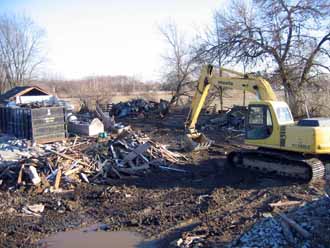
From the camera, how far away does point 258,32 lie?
979 inches

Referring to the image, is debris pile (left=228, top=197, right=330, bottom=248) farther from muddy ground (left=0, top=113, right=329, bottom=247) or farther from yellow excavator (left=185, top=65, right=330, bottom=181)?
yellow excavator (left=185, top=65, right=330, bottom=181)

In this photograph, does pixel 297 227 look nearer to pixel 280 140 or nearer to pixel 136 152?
pixel 280 140

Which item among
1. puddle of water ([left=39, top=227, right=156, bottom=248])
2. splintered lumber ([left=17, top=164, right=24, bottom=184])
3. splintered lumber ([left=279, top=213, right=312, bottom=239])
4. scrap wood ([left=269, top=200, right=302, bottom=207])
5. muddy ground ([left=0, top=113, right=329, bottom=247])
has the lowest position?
puddle of water ([left=39, top=227, right=156, bottom=248])

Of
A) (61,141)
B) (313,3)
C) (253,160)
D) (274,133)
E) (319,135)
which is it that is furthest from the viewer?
(313,3)

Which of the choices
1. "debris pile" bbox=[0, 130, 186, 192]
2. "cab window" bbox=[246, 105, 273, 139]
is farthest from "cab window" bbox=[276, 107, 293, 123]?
"debris pile" bbox=[0, 130, 186, 192]

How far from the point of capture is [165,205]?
995 centimetres

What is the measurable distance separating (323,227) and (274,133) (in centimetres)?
558

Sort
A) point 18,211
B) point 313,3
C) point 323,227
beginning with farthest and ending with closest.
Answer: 1. point 313,3
2. point 18,211
3. point 323,227

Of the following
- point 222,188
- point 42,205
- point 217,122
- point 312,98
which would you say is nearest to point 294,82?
point 312,98

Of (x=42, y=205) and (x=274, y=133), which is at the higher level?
(x=274, y=133)

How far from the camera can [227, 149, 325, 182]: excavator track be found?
11325mm

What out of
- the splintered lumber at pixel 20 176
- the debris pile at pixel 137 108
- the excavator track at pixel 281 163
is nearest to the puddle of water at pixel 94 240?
the splintered lumber at pixel 20 176

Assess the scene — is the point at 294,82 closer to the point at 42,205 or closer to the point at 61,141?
the point at 61,141

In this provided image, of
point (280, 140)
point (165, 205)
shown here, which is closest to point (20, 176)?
point (165, 205)
